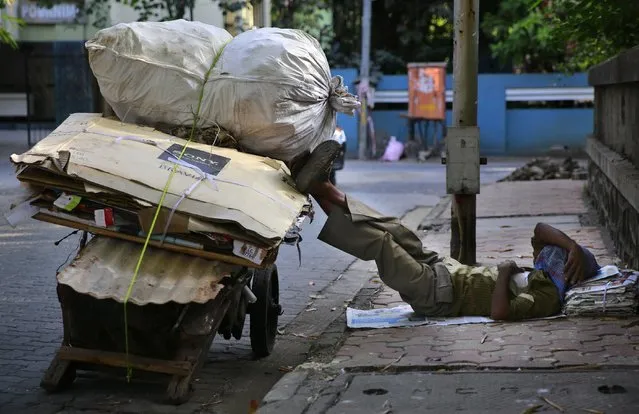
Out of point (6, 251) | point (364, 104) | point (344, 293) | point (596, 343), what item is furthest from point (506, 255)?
point (364, 104)

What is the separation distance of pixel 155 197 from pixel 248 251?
0.57 metres

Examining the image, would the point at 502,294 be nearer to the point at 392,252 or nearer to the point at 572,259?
the point at 572,259

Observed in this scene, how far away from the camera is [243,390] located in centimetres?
558

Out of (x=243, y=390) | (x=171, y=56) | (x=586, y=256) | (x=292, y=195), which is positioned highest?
(x=171, y=56)

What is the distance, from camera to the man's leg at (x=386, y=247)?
633cm

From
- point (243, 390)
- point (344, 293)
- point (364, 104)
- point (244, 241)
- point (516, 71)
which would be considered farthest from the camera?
point (516, 71)

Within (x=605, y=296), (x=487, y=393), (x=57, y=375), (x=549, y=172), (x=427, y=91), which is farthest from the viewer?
(x=427, y=91)

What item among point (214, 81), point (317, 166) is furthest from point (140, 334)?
point (214, 81)

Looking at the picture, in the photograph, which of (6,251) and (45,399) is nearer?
(45,399)

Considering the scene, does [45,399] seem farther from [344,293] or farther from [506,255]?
[506,255]

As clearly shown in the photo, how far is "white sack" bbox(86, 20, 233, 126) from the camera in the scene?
19.0 feet

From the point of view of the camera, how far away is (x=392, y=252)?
6.39m

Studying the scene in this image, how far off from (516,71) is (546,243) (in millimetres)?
25426

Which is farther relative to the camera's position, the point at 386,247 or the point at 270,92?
the point at 386,247
